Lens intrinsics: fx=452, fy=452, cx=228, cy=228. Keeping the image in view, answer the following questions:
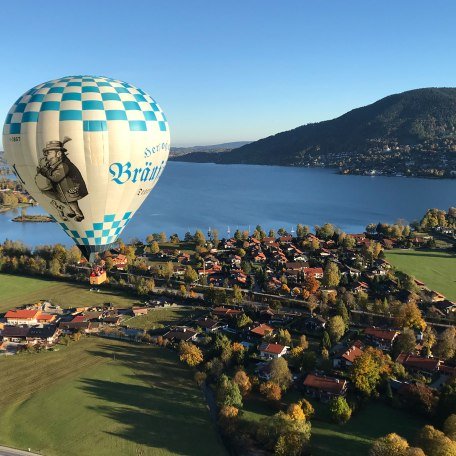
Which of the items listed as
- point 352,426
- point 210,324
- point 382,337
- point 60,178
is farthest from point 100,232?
point 382,337

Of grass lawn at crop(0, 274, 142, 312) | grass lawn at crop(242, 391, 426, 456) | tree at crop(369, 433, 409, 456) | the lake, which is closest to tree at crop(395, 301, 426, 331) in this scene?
grass lawn at crop(242, 391, 426, 456)

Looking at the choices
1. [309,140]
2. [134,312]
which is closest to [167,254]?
[134,312]

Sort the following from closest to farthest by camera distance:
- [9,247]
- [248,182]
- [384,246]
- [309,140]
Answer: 1. [9,247]
2. [384,246]
3. [248,182]
4. [309,140]

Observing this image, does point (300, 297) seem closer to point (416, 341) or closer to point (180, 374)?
point (416, 341)

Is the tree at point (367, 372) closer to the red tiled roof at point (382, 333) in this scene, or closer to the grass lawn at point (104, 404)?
the red tiled roof at point (382, 333)

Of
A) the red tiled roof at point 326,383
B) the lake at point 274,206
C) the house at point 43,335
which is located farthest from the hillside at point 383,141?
the house at point 43,335
